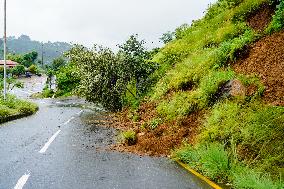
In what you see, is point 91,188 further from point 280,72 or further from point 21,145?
point 280,72

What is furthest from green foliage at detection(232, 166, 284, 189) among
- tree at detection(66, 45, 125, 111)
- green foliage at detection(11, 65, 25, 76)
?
green foliage at detection(11, 65, 25, 76)

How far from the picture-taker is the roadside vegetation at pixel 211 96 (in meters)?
9.63

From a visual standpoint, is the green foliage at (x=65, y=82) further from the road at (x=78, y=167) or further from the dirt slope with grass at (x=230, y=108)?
the road at (x=78, y=167)

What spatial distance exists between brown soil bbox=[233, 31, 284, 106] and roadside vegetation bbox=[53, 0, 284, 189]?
5 cm

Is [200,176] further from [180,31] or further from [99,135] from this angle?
[180,31]

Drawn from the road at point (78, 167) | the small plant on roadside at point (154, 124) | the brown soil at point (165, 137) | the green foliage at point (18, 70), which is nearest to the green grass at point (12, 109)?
the road at point (78, 167)

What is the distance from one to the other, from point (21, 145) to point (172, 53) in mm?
15693

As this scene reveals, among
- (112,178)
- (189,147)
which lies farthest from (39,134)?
(112,178)

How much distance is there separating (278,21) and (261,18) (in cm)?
221

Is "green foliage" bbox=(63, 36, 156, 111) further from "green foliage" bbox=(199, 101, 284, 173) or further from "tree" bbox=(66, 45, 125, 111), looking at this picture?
"green foliage" bbox=(199, 101, 284, 173)

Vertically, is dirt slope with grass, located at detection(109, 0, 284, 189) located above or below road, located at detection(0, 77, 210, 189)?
above

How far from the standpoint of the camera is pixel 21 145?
12.7 meters

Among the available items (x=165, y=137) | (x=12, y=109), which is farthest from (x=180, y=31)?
(x=165, y=137)

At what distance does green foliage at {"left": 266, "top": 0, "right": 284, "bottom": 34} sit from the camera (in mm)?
17094
